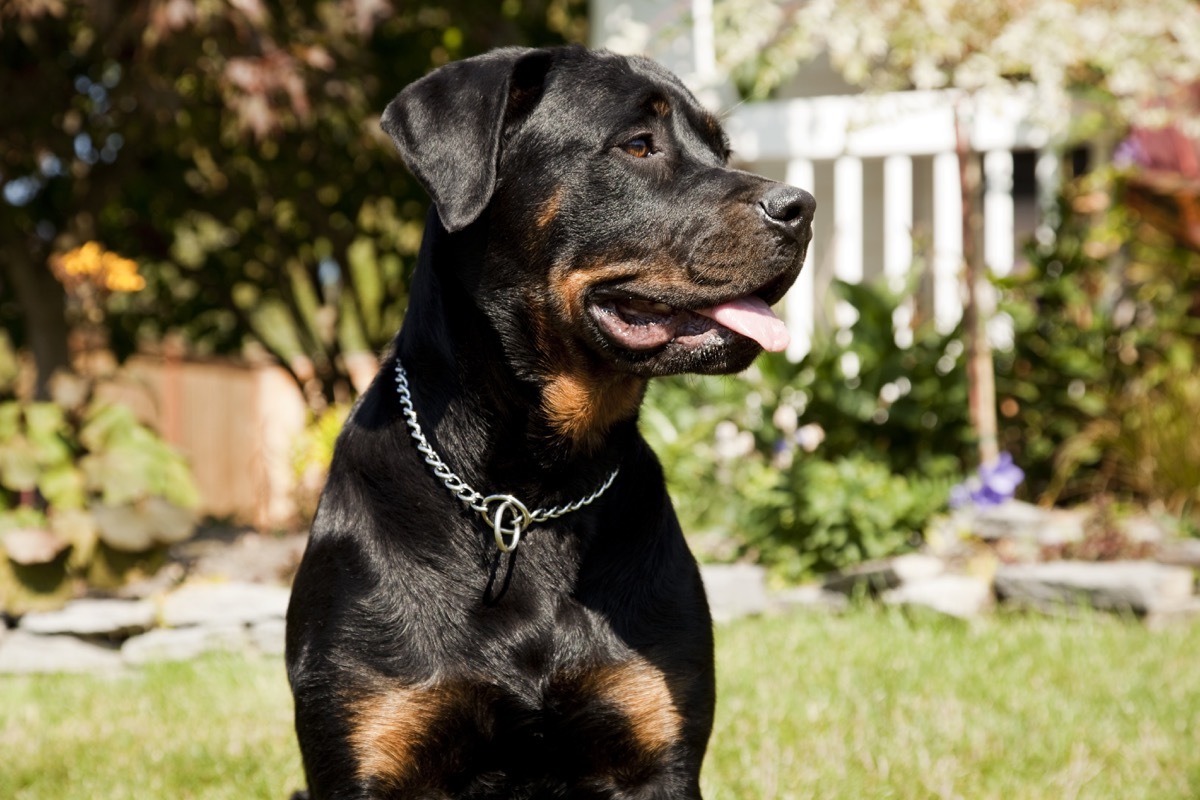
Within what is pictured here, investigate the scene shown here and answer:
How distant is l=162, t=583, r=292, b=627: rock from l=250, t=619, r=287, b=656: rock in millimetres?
26

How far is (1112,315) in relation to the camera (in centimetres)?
732

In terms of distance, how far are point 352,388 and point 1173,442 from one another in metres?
4.63

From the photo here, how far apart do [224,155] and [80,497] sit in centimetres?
302

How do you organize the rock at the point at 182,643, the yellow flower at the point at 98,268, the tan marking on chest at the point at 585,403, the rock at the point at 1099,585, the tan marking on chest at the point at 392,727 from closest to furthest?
the tan marking on chest at the point at 392,727 → the tan marking on chest at the point at 585,403 → the rock at the point at 1099,585 → the rock at the point at 182,643 → the yellow flower at the point at 98,268

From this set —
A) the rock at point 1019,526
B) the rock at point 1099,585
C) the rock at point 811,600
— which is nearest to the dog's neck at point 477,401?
the rock at point 811,600

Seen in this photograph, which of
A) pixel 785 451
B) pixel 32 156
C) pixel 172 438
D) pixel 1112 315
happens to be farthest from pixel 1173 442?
pixel 172 438

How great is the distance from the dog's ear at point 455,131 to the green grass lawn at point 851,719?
6.09 ft

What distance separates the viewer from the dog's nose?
104 inches

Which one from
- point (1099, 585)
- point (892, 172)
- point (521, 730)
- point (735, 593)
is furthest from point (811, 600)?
point (521, 730)

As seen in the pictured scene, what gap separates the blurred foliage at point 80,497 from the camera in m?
5.56

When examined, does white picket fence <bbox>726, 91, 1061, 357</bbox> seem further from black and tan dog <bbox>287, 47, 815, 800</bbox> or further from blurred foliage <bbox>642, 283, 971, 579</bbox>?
black and tan dog <bbox>287, 47, 815, 800</bbox>

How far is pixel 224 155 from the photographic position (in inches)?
321

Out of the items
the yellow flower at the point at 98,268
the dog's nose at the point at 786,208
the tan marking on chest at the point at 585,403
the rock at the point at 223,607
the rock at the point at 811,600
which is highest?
the dog's nose at the point at 786,208

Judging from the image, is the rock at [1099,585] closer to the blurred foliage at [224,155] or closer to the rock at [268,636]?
the rock at [268,636]
